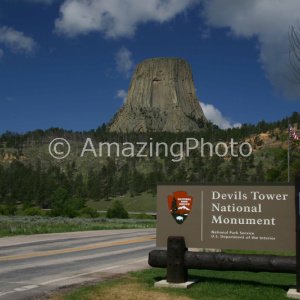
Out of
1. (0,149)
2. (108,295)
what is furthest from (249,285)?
(0,149)

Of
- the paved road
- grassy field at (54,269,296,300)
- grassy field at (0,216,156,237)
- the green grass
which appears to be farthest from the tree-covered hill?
grassy field at (54,269,296,300)

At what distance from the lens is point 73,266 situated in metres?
12.9

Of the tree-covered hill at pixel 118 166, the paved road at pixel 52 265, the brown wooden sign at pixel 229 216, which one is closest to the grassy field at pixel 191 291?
the brown wooden sign at pixel 229 216

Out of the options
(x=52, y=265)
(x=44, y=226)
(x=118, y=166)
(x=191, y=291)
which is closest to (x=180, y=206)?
(x=191, y=291)

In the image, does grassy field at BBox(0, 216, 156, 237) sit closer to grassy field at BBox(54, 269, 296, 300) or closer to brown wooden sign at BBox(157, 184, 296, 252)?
grassy field at BBox(54, 269, 296, 300)

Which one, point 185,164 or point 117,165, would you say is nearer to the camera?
point 185,164

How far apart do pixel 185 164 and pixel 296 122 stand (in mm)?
36963

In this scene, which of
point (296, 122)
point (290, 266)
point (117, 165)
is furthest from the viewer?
point (117, 165)

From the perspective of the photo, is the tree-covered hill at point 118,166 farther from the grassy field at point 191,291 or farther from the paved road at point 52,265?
the grassy field at point 191,291

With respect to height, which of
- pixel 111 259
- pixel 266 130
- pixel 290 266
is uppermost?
pixel 266 130

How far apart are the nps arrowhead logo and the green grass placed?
93780 mm

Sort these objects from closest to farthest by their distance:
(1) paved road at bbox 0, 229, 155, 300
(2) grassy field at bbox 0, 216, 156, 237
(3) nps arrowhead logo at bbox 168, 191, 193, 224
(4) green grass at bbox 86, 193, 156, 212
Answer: (3) nps arrowhead logo at bbox 168, 191, 193, 224
(1) paved road at bbox 0, 229, 155, 300
(2) grassy field at bbox 0, 216, 156, 237
(4) green grass at bbox 86, 193, 156, 212

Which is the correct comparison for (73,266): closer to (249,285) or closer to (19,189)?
(249,285)

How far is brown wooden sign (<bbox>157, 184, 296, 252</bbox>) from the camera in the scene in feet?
26.9
